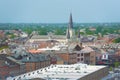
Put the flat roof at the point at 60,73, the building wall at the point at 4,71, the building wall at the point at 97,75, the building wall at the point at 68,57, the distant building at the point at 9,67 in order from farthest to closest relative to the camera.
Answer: the building wall at the point at 68,57, the distant building at the point at 9,67, the building wall at the point at 4,71, the building wall at the point at 97,75, the flat roof at the point at 60,73

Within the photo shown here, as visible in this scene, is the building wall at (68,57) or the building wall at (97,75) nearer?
the building wall at (97,75)

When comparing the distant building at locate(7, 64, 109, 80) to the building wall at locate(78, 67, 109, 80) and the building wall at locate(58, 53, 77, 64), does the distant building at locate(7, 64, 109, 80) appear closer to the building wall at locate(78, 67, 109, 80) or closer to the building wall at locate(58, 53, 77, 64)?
the building wall at locate(78, 67, 109, 80)

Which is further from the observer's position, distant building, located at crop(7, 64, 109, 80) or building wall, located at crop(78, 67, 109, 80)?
building wall, located at crop(78, 67, 109, 80)

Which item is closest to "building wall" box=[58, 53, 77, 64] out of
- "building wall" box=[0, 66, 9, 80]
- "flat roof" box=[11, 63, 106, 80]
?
"flat roof" box=[11, 63, 106, 80]

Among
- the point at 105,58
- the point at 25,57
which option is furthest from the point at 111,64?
the point at 25,57

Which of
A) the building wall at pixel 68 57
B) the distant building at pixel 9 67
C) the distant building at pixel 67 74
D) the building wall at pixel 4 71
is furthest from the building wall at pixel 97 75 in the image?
the building wall at pixel 68 57

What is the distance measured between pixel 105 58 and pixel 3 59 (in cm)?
4307

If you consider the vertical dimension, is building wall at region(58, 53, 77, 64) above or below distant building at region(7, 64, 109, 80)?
below

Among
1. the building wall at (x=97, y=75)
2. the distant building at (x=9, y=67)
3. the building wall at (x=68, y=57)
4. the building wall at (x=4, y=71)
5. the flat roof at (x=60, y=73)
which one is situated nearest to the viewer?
the flat roof at (x=60, y=73)

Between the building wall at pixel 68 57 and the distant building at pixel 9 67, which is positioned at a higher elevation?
the distant building at pixel 9 67

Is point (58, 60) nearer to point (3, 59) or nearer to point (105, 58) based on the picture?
point (3, 59)

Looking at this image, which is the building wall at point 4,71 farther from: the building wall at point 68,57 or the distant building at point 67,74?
the building wall at point 68,57

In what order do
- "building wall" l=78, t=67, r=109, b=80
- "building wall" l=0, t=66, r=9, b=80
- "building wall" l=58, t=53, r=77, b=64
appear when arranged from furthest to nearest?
"building wall" l=58, t=53, r=77, b=64 → "building wall" l=0, t=66, r=9, b=80 → "building wall" l=78, t=67, r=109, b=80

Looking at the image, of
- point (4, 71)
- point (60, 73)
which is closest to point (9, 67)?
point (4, 71)
